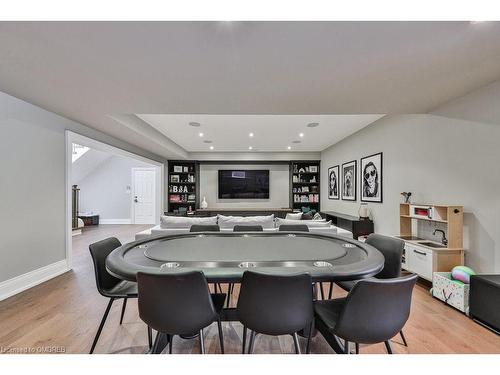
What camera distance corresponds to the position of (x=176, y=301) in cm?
121

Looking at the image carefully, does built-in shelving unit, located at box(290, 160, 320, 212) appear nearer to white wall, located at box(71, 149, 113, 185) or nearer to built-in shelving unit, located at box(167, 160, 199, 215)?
built-in shelving unit, located at box(167, 160, 199, 215)

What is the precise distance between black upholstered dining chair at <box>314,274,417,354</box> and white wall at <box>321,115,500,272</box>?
2028mm

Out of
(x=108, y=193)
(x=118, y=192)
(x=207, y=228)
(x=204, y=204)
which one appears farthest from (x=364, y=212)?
(x=108, y=193)

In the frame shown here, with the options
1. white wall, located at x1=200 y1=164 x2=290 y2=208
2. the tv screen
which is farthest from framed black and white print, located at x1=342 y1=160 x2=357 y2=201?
the tv screen

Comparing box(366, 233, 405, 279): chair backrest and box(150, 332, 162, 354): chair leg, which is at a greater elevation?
box(366, 233, 405, 279): chair backrest

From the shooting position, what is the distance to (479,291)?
207cm

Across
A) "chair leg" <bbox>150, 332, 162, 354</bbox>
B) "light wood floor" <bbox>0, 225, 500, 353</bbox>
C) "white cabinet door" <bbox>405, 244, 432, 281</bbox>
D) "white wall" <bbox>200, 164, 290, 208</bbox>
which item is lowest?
"light wood floor" <bbox>0, 225, 500, 353</bbox>

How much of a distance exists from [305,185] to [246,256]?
21.2 feet

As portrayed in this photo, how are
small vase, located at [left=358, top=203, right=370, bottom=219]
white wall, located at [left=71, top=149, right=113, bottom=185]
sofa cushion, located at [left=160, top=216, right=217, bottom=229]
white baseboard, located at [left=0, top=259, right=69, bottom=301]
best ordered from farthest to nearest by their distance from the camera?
1. white wall, located at [left=71, top=149, right=113, bottom=185]
2. small vase, located at [left=358, top=203, right=370, bottom=219]
3. sofa cushion, located at [left=160, top=216, right=217, bottom=229]
4. white baseboard, located at [left=0, top=259, right=69, bottom=301]

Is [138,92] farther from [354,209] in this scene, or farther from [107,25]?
[354,209]

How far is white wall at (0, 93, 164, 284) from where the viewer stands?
8.70 feet

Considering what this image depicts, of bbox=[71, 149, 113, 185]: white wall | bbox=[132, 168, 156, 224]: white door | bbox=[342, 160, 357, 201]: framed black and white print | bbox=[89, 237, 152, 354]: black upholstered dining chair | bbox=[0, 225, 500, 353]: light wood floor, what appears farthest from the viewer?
bbox=[132, 168, 156, 224]: white door

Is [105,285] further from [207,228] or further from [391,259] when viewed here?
[391,259]
